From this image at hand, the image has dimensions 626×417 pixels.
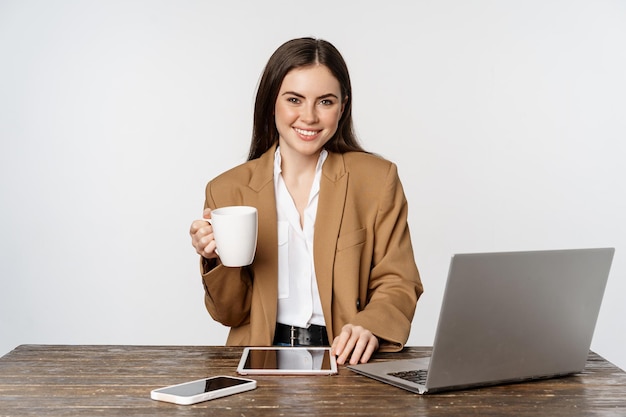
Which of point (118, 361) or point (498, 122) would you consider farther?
point (498, 122)

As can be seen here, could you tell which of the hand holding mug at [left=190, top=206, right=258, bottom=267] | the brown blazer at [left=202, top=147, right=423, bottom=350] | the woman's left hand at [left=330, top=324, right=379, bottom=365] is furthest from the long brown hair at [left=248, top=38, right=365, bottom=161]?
the woman's left hand at [left=330, top=324, right=379, bottom=365]

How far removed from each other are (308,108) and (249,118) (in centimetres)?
185

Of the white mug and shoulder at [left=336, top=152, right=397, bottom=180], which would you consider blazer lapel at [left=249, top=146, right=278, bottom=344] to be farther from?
the white mug

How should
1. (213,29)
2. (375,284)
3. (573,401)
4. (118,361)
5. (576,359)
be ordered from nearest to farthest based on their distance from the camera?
1. (573,401)
2. (576,359)
3. (118,361)
4. (375,284)
5. (213,29)

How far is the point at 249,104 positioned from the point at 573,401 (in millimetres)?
2942

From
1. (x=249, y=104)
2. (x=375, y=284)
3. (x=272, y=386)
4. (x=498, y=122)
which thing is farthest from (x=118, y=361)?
(x=498, y=122)

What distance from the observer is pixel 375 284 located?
8.26ft

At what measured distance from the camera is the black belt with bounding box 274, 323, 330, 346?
2.51m

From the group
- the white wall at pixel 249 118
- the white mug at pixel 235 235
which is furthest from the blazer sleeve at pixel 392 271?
the white wall at pixel 249 118

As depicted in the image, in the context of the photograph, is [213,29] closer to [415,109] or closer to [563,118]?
[415,109]

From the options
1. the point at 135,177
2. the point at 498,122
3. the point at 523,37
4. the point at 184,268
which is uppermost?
the point at 523,37

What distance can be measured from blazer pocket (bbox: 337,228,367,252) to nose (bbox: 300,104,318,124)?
34cm

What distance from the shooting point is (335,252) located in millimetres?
2488

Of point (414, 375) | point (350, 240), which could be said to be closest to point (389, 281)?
point (350, 240)
